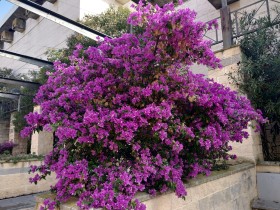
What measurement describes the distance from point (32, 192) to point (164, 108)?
5950 millimetres

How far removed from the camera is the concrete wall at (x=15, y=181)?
254 inches

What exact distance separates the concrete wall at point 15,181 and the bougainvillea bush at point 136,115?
4462mm

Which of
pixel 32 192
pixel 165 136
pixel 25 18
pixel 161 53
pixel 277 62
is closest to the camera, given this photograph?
pixel 165 136

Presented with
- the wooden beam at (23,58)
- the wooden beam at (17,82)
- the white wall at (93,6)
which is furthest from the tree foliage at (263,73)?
the white wall at (93,6)

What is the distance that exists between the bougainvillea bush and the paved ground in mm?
3275

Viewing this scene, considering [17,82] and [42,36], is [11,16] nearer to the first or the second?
[42,36]

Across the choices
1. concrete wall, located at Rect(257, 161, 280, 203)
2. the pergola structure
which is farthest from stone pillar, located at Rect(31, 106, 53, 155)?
concrete wall, located at Rect(257, 161, 280, 203)

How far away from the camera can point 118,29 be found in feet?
34.6

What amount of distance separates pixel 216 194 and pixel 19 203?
4.71 metres

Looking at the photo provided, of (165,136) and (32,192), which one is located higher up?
(165,136)

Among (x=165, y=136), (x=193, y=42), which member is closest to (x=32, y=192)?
(x=165, y=136)

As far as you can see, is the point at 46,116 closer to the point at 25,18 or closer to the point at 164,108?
the point at 164,108

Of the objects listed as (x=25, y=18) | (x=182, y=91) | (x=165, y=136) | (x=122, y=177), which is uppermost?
(x=25, y=18)

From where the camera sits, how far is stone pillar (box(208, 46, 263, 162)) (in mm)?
4551
